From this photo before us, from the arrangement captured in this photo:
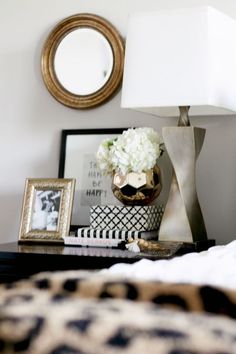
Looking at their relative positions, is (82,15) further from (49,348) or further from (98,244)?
(49,348)

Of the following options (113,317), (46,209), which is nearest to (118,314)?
(113,317)

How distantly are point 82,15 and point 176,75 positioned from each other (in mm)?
747

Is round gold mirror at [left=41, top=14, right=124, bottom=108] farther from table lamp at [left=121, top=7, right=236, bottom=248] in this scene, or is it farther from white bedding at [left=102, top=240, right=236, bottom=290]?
white bedding at [left=102, top=240, right=236, bottom=290]

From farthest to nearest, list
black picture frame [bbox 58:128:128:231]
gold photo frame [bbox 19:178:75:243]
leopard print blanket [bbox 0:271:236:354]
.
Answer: black picture frame [bbox 58:128:128:231], gold photo frame [bbox 19:178:75:243], leopard print blanket [bbox 0:271:236:354]

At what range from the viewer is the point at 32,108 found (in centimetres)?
240

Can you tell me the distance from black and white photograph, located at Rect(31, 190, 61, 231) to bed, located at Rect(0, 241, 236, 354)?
159 cm

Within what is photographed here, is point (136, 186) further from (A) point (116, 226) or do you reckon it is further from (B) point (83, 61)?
(B) point (83, 61)

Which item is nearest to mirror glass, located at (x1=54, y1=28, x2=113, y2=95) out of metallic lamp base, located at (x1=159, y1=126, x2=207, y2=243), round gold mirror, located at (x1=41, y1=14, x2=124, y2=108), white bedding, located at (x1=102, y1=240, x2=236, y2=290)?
round gold mirror, located at (x1=41, y1=14, x2=124, y2=108)

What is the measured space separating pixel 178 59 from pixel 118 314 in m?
1.43

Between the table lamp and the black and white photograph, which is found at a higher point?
the table lamp

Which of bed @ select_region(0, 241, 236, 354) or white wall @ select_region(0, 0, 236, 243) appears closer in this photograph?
bed @ select_region(0, 241, 236, 354)

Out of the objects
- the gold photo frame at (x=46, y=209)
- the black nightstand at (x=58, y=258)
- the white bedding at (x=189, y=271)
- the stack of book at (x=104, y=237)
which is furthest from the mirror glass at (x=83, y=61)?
the white bedding at (x=189, y=271)

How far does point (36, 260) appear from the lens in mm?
1677

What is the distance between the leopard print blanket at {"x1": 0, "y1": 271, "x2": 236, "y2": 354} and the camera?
333 millimetres
